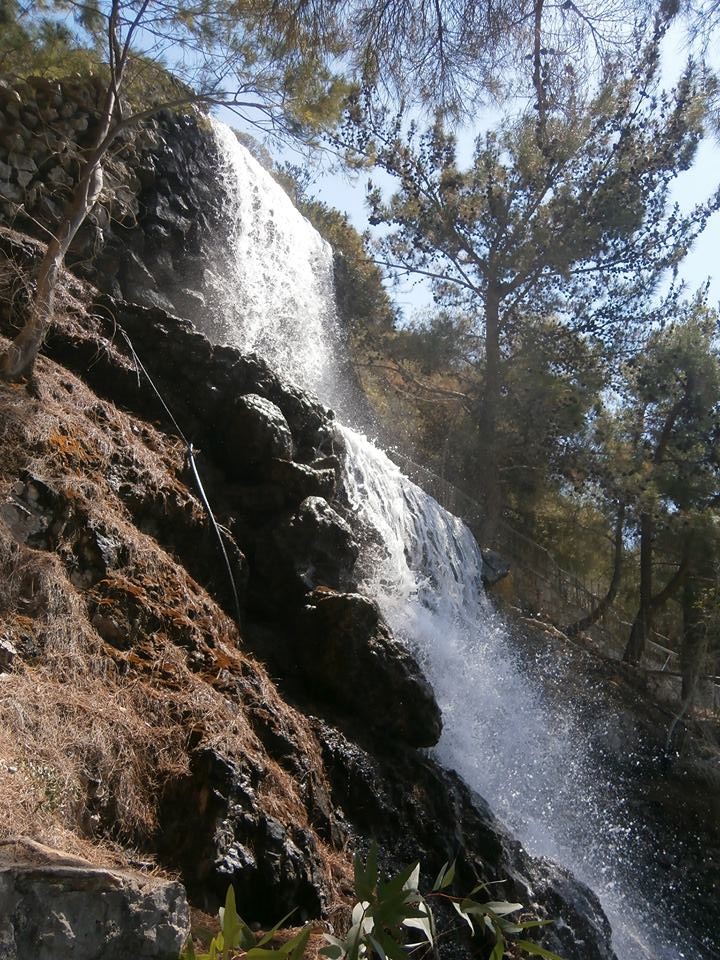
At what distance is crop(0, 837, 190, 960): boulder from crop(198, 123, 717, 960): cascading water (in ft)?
15.9

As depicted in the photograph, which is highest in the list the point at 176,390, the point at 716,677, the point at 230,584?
the point at 716,677

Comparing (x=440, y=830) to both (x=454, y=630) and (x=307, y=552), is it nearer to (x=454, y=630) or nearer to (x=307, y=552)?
(x=307, y=552)

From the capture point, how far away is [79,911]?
2082mm

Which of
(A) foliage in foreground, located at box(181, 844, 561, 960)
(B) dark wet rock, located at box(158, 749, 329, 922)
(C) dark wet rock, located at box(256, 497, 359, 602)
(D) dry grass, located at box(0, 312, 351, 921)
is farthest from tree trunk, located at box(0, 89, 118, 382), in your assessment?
(A) foliage in foreground, located at box(181, 844, 561, 960)

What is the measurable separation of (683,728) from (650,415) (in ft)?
20.4

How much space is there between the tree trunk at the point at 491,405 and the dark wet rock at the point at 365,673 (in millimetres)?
10714

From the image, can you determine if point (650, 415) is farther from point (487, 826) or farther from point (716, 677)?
point (487, 826)

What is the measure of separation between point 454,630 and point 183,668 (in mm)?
5793

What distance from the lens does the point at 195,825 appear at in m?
3.39

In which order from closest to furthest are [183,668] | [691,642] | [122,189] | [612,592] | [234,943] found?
1. [234,943]
2. [183,668]
3. [122,189]
4. [691,642]
5. [612,592]

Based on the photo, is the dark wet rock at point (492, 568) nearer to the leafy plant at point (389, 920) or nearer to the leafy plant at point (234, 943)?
the leafy plant at point (389, 920)

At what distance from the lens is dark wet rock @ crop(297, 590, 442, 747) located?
5.16m

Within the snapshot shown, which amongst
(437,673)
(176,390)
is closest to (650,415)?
(437,673)

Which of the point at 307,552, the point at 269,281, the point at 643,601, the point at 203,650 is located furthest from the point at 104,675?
the point at 643,601
